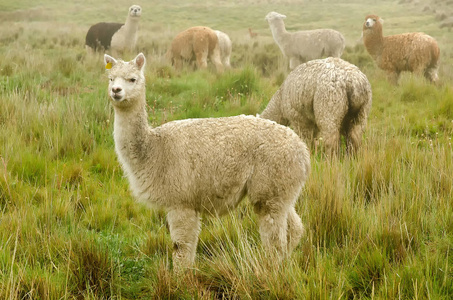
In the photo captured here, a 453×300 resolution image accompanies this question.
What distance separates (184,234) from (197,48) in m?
9.96

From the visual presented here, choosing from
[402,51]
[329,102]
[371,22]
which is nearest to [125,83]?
[329,102]

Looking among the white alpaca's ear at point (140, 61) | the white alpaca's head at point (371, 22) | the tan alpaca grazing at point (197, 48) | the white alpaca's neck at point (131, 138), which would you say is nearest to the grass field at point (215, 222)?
the white alpaca's neck at point (131, 138)

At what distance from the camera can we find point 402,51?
10.1 m

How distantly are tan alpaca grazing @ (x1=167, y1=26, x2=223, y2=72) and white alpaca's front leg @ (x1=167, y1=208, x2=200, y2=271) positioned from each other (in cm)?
951

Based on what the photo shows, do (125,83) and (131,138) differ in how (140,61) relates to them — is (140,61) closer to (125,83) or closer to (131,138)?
(125,83)

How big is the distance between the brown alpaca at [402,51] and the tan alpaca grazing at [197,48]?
4.13 metres

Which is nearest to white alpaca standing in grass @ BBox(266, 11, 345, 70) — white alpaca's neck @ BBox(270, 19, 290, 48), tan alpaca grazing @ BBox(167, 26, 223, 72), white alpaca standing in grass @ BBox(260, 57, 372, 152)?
white alpaca's neck @ BBox(270, 19, 290, 48)

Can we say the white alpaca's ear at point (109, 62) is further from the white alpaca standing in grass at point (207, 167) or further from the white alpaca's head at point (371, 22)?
the white alpaca's head at point (371, 22)

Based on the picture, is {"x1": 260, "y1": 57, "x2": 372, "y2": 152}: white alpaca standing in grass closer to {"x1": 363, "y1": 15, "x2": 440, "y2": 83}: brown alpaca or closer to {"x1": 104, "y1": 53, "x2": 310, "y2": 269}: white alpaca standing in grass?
{"x1": 104, "y1": 53, "x2": 310, "y2": 269}: white alpaca standing in grass

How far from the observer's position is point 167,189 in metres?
3.29

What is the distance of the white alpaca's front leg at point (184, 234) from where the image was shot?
126 inches

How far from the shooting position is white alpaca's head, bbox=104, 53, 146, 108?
3318 millimetres

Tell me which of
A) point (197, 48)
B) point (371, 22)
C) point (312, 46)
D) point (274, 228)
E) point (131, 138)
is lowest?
point (274, 228)

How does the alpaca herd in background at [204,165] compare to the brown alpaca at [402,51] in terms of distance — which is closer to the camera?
the alpaca herd in background at [204,165]
